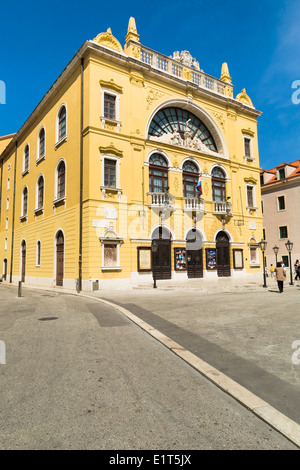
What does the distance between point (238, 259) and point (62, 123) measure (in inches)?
739

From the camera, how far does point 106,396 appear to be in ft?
11.6

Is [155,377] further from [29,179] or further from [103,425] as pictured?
[29,179]

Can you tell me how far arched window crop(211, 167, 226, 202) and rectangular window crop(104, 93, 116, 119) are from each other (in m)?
10.1

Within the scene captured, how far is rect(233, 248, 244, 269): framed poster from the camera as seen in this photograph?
25.7 metres

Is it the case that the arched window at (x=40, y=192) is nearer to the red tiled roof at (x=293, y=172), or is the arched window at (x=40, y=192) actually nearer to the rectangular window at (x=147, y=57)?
the rectangular window at (x=147, y=57)

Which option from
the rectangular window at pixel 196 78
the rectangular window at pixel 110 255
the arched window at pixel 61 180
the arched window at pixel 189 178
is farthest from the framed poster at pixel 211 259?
the rectangular window at pixel 196 78

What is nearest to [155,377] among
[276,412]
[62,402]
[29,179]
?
[62,402]

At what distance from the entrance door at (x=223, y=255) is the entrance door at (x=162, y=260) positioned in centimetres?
524

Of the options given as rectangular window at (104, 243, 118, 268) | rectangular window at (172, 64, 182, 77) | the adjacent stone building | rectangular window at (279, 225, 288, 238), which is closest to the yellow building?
rectangular window at (104, 243, 118, 268)

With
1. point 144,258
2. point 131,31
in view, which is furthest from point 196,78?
point 144,258

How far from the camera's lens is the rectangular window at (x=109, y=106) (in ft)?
68.3

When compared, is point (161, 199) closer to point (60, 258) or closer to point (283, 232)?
point (60, 258)

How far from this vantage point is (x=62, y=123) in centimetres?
2392
